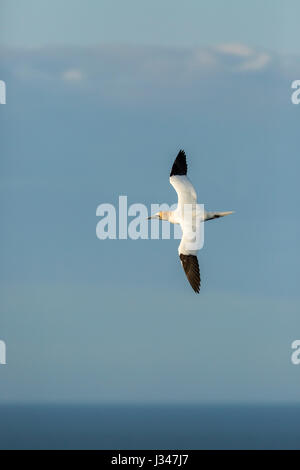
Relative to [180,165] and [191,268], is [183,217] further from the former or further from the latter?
[180,165]

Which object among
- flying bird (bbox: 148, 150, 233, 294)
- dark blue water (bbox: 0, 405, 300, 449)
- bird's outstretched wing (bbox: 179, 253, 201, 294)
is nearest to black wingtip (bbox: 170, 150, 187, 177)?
flying bird (bbox: 148, 150, 233, 294)

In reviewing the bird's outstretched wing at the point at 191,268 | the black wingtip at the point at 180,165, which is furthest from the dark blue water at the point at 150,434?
the bird's outstretched wing at the point at 191,268

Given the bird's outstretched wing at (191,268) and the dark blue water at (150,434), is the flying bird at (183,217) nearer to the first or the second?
the bird's outstretched wing at (191,268)

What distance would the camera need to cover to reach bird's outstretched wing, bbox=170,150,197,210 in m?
36.2

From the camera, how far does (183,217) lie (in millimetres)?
35531

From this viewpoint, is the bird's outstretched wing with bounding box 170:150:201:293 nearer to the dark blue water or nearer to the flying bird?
the flying bird

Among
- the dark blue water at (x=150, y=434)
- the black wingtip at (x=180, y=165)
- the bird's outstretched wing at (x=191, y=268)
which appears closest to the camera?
the bird's outstretched wing at (x=191, y=268)

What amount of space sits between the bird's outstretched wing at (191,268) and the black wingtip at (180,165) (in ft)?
12.6

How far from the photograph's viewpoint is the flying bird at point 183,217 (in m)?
34.3

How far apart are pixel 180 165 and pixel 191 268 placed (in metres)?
4.51

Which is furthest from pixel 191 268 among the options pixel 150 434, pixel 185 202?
pixel 150 434
